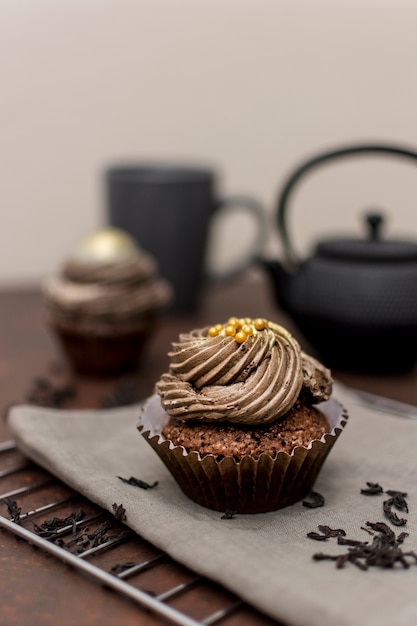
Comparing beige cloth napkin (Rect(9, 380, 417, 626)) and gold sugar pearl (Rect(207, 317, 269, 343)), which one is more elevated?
gold sugar pearl (Rect(207, 317, 269, 343))

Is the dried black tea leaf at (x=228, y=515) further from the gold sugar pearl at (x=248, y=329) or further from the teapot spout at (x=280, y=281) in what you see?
the teapot spout at (x=280, y=281)

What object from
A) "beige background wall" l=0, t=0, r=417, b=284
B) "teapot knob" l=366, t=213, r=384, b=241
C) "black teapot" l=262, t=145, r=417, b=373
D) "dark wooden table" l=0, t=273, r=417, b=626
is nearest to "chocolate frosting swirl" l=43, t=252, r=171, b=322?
"dark wooden table" l=0, t=273, r=417, b=626

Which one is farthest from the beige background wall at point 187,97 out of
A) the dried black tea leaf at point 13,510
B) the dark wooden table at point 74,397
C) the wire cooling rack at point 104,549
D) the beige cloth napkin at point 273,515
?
the dried black tea leaf at point 13,510

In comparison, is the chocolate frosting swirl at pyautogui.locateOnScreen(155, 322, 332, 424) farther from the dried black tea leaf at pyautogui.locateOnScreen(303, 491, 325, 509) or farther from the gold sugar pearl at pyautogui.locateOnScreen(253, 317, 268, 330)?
Result: the dried black tea leaf at pyautogui.locateOnScreen(303, 491, 325, 509)

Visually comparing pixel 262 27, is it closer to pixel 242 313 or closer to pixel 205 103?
pixel 205 103

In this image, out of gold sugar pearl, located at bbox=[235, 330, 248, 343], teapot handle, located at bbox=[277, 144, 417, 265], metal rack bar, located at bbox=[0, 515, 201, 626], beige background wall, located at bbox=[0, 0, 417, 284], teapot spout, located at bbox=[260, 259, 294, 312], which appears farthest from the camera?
beige background wall, located at bbox=[0, 0, 417, 284]
